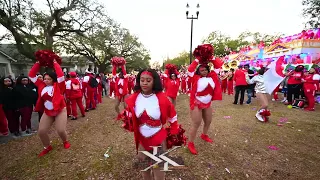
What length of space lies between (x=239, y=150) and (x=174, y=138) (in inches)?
92.6

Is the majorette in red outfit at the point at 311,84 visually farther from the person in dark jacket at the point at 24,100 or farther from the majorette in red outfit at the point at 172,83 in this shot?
the person in dark jacket at the point at 24,100

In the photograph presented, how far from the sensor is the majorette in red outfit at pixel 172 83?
22.8 feet

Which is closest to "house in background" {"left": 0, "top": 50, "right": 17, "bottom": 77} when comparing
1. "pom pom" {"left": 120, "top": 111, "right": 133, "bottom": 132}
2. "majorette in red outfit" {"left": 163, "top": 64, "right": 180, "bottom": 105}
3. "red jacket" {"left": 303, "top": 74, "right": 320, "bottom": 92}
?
"majorette in red outfit" {"left": 163, "top": 64, "right": 180, "bottom": 105}

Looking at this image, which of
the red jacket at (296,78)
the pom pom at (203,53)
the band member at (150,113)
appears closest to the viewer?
the band member at (150,113)

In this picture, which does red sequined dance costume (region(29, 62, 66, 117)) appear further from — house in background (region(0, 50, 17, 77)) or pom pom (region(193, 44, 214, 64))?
house in background (region(0, 50, 17, 77))

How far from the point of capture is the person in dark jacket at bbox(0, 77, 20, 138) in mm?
4817

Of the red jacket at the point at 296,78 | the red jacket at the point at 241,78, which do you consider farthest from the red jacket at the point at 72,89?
the red jacket at the point at 296,78

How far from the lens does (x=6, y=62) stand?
23.7 meters

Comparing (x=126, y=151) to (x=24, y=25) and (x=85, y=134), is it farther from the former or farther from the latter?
(x=24, y=25)

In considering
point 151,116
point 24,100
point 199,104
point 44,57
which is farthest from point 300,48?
point 24,100

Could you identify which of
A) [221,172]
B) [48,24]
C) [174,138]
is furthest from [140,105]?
[48,24]

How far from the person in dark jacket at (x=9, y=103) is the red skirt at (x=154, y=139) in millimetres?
4513

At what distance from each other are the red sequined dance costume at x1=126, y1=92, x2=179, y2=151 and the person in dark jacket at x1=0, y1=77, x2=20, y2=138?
4404 millimetres

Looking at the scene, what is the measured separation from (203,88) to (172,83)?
10.9 ft
